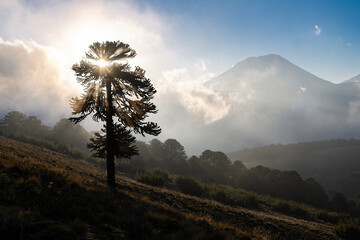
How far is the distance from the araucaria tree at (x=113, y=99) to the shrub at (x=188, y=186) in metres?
13.4

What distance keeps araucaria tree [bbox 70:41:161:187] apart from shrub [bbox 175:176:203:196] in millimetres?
13410

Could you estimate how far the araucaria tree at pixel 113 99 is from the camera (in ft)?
41.0

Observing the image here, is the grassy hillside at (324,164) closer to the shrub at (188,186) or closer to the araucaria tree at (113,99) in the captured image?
the shrub at (188,186)

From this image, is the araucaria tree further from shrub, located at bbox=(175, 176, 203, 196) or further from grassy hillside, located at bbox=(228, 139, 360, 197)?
grassy hillside, located at bbox=(228, 139, 360, 197)

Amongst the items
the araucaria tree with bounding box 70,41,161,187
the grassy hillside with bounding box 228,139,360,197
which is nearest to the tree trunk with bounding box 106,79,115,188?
the araucaria tree with bounding box 70,41,161,187

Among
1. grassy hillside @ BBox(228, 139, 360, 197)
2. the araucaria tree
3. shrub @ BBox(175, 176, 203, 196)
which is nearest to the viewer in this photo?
the araucaria tree

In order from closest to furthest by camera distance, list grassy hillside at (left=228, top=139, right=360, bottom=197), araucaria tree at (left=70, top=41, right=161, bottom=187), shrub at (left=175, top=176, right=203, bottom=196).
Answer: araucaria tree at (left=70, top=41, right=161, bottom=187)
shrub at (left=175, top=176, right=203, bottom=196)
grassy hillside at (left=228, top=139, right=360, bottom=197)

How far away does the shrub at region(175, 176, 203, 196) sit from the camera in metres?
24.0

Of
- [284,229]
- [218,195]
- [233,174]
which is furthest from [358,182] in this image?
[284,229]

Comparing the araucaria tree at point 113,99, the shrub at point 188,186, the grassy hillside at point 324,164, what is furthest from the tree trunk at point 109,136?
the grassy hillside at point 324,164

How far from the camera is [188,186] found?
24.4m

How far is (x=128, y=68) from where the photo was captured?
12.9 metres

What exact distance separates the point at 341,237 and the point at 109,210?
17.2 metres

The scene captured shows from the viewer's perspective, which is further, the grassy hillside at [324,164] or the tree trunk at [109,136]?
the grassy hillside at [324,164]
